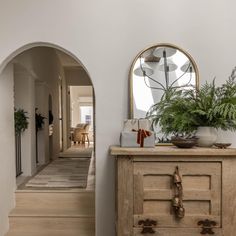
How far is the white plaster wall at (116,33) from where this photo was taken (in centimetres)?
252

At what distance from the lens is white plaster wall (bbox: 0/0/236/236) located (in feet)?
8.28

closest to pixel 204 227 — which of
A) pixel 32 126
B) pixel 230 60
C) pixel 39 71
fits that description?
pixel 230 60

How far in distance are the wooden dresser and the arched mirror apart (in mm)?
638

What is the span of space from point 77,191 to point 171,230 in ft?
6.20

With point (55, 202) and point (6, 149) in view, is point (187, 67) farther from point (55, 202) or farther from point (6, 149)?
point (55, 202)

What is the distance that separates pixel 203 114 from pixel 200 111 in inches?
1.6

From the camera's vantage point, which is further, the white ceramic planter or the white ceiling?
the white ceiling

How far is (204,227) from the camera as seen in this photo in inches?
77.7

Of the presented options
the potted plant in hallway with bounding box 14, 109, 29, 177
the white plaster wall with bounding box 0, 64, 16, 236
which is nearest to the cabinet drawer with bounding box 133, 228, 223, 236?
the white plaster wall with bounding box 0, 64, 16, 236

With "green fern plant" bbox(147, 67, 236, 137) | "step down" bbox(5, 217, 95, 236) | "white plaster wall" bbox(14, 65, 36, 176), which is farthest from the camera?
"white plaster wall" bbox(14, 65, 36, 176)

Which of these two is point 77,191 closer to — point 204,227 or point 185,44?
point 204,227

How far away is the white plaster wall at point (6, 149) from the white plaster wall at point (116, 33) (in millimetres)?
656

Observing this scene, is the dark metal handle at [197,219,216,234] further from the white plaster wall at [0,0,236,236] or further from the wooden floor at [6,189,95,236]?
the wooden floor at [6,189,95,236]

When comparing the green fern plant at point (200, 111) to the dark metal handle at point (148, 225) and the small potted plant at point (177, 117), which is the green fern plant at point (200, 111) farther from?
the dark metal handle at point (148, 225)
